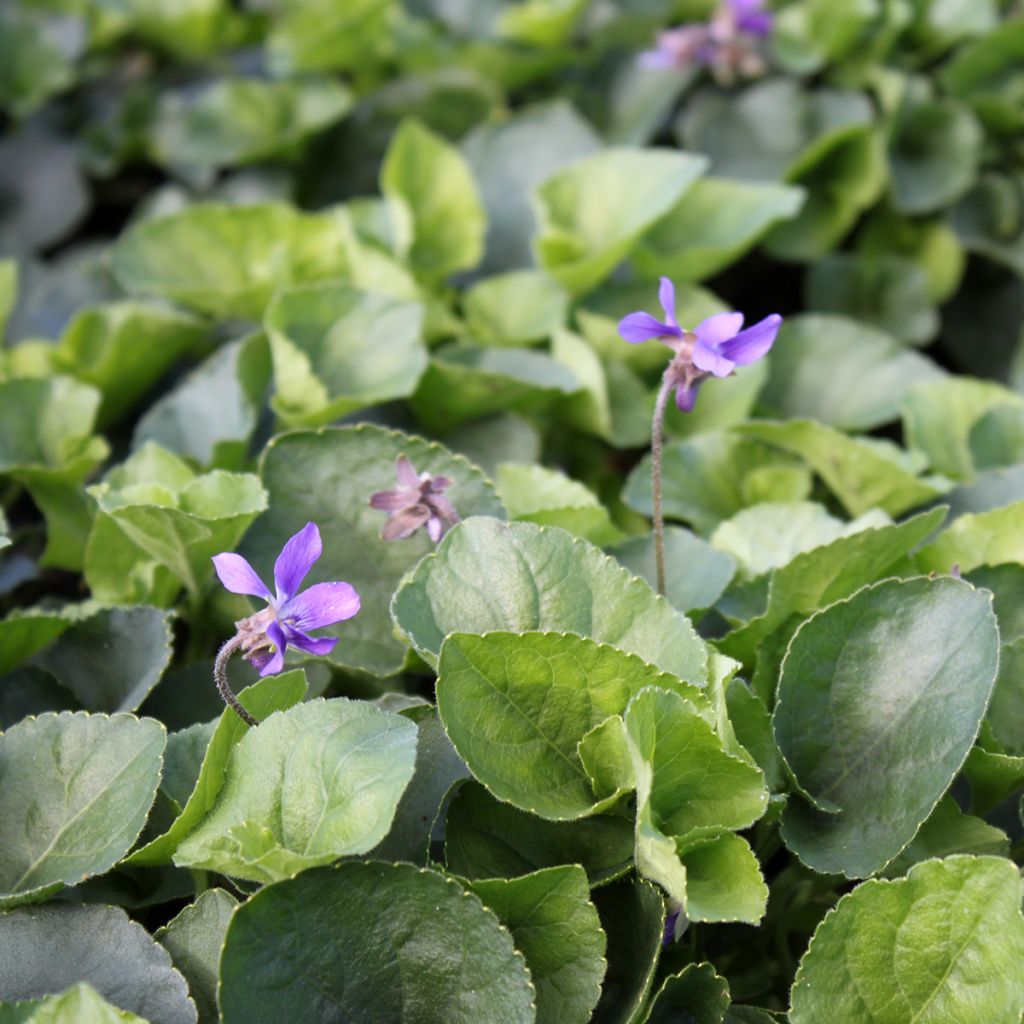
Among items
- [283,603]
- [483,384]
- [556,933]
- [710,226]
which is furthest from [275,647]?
[710,226]

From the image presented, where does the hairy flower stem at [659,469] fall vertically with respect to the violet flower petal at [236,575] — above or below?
below

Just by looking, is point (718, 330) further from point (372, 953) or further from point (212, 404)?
point (212, 404)

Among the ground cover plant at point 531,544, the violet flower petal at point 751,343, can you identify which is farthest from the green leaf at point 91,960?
the violet flower petal at point 751,343

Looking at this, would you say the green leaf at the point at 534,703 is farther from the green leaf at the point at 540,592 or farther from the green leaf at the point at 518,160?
the green leaf at the point at 518,160

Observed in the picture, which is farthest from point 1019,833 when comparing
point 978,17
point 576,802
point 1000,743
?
point 978,17

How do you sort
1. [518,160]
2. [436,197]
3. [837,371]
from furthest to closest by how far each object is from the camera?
[518,160] → [436,197] → [837,371]

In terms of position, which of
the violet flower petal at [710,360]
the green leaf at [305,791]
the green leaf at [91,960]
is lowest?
the green leaf at [91,960]
